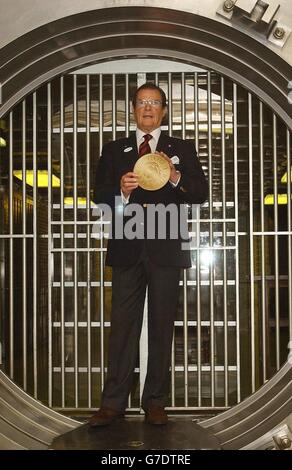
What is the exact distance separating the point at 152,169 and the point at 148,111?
28 cm

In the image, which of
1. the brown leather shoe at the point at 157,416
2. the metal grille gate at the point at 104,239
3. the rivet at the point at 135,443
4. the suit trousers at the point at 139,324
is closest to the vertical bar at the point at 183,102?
the metal grille gate at the point at 104,239

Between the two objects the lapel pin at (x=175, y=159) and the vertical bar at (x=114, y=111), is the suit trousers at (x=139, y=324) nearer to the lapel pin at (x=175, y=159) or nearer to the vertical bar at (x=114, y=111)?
the lapel pin at (x=175, y=159)

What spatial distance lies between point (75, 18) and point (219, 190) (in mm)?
1337

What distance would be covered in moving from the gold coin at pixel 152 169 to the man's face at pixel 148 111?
189mm

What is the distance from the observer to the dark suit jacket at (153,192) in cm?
280

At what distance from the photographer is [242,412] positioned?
295 cm

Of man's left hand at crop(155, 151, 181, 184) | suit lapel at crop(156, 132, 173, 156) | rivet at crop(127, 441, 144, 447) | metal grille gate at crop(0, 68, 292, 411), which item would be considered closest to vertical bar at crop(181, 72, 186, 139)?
metal grille gate at crop(0, 68, 292, 411)

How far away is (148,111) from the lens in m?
2.83

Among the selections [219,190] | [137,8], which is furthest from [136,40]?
[219,190]

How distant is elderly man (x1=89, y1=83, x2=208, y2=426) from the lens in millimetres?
2754

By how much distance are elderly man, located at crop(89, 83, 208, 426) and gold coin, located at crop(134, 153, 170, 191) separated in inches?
0.9

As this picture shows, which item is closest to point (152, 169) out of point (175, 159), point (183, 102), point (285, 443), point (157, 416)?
point (175, 159)

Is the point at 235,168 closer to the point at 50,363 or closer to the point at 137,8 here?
the point at 137,8

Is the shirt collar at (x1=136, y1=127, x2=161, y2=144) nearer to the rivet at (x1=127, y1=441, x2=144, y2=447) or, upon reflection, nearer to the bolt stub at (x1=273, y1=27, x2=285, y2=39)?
the bolt stub at (x1=273, y1=27, x2=285, y2=39)
